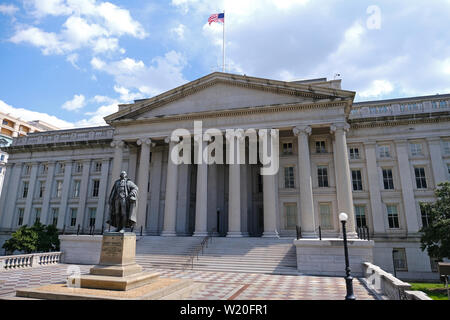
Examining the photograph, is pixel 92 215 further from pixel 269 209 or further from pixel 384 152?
pixel 384 152

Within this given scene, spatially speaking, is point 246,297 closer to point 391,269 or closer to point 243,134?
point 243,134

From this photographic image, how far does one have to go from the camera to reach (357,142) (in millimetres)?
29219

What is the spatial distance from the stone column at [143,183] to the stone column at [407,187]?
24.6 metres

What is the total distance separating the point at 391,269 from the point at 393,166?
9.69 meters

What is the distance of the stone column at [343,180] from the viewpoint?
2248 cm

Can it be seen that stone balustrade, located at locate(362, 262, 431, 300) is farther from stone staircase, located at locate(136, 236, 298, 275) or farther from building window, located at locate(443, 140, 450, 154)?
building window, located at locate(443, 140, 450, 154)

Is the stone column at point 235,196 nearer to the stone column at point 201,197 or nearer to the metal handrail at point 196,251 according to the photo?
the metal handrail at point 196,251

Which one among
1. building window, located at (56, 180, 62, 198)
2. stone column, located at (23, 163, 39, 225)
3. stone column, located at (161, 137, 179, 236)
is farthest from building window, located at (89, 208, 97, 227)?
stone column, located at (161, 137, 179, 236)

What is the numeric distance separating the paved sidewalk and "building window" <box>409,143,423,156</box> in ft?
61.3

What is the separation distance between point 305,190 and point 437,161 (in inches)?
552

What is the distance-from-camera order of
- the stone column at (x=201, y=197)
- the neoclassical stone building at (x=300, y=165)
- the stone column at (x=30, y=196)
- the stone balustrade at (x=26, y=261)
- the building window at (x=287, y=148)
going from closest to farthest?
the stone balustrade at (x=26, y=261)
the neoclassical stone building at (x=300, y=165)
the stone column at (x=201, y=197)
the building window at (x=287, y=148)
the stone column at (x=30, y=196)

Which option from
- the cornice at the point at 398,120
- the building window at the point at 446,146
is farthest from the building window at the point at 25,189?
the building window at the point at 446,146
